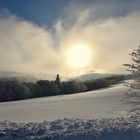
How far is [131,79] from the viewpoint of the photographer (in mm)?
24578

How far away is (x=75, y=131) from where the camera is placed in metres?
18.0

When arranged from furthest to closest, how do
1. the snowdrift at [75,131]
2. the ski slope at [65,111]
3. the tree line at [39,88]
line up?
1. the tree line at [39,88]
2. the ski slope at [65,111]
3. the snowdrift at [75,131]

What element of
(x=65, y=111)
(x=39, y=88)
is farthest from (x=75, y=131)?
(x=39, y=88)

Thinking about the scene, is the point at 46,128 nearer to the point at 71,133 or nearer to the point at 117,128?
the point at 71,133

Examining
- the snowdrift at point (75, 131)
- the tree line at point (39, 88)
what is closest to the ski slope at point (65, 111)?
the snowdrift at point (75, 131)

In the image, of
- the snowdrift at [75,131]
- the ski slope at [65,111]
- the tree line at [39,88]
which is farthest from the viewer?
the tree line at [39,88]

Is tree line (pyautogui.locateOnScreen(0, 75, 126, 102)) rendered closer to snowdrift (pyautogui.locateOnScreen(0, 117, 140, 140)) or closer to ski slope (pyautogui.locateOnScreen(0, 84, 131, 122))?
ski slope (pyautogui.locateOnScreen(0, 84, 131, 122))

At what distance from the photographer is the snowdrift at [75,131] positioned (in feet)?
56.7

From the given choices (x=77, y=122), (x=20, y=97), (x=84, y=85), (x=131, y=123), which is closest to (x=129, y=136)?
(x=131, y=123)

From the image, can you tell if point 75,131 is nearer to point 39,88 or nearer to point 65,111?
point 65,111

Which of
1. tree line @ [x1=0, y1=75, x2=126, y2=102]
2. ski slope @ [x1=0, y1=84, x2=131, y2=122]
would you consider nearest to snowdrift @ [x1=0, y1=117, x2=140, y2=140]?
ski slope @ [x1=0, y1=84, x2=131, y2=122]

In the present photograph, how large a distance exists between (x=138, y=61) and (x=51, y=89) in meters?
78.5

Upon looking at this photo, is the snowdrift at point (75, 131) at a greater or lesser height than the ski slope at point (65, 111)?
lesser

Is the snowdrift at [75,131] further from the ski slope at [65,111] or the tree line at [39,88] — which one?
the tree line at [39,88]
